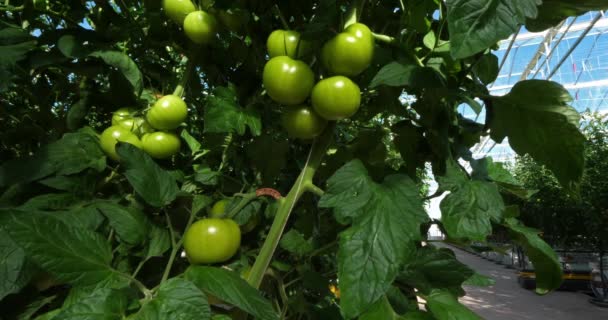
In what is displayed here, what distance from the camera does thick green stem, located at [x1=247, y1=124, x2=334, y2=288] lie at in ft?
1.35

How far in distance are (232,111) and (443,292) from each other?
31 centimetres

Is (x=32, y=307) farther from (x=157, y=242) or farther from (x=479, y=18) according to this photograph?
(x=479, y=18)

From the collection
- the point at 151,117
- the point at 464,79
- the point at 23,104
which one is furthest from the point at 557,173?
the point at 23,104

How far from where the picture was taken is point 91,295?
32cm

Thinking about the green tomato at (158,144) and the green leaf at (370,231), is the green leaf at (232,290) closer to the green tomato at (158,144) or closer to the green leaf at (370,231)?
the green leaf at (370,231)

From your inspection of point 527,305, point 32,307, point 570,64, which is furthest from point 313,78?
point 570,64

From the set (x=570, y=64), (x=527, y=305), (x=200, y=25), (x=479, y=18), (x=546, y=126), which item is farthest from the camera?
(x=570, y=64)

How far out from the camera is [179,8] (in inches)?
20.5

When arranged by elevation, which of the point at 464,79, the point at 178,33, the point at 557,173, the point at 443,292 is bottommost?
the point at 443,292

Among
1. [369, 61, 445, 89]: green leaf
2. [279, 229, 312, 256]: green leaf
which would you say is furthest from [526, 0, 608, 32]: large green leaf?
[279, 229, 312, 256]: green leaf

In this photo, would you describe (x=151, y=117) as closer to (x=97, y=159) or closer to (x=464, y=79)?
(x=97, y=159)

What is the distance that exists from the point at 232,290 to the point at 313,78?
238 millimetres

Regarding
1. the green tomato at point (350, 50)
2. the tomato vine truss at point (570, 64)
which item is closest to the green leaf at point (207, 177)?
the green tomato at point (350, 50)

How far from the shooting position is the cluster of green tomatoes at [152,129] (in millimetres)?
486
